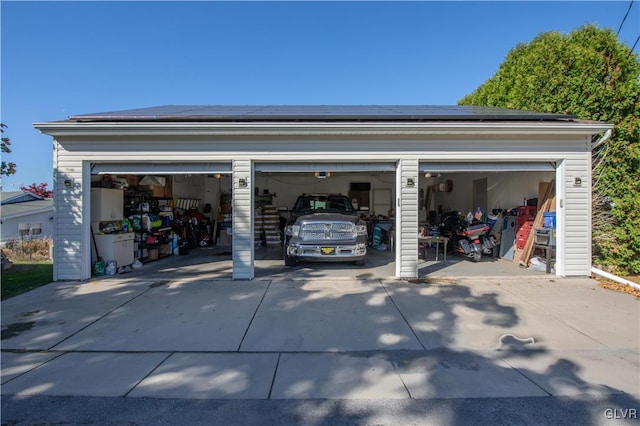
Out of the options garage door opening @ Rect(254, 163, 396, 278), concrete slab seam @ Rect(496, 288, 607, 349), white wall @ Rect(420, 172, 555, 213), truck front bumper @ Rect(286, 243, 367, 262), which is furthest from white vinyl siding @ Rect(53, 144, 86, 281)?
white wall @ Rect(420, 172, 555, 213)

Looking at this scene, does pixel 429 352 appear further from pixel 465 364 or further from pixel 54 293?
pixel 54 293

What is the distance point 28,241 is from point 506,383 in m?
16.4

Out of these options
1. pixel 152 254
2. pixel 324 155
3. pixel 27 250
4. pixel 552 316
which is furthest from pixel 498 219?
pixel 27 250

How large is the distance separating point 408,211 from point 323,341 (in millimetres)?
3926

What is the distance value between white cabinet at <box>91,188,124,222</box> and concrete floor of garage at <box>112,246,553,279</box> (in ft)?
4.90

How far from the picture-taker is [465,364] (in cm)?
359

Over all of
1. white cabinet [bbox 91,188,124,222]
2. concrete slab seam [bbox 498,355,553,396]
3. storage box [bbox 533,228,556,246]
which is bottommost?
concrete slab seam [bbox 498,355,553,396]

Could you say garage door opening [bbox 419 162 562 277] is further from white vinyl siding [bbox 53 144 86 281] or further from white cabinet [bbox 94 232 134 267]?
white vinyl siding [bbox 53 144 86 281]

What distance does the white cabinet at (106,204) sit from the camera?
749 cm

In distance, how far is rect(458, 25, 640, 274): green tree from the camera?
7.12 meters

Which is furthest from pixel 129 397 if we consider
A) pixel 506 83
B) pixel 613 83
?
pixel 506 83

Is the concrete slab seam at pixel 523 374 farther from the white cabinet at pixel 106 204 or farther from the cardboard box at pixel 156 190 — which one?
the cardboard box at pixel 156 190

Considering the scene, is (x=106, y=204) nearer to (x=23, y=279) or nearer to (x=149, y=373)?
(x=23, y=279)

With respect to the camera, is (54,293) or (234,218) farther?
(234,218)
